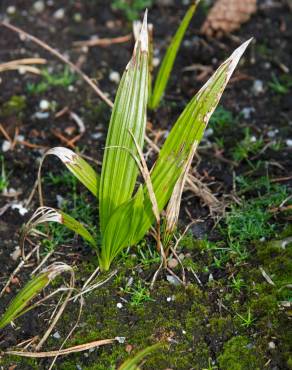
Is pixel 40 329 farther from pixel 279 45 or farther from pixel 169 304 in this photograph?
pixel 279 45

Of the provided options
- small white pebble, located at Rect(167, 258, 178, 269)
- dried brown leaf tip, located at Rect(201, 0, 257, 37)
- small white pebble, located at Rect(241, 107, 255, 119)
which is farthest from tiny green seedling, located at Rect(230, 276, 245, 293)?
dried brown leaf tip, located at Rect(201, 0, 257, 37)

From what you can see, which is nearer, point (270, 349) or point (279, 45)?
point (270, 349)

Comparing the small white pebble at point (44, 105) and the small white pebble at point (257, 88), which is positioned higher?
the small white pebble at point (44, 105)

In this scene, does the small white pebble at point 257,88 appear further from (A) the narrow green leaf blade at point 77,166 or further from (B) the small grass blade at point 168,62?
(A) the narrow green leaf blade at point 77,166

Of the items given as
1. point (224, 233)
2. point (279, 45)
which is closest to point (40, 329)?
point (224, 233)

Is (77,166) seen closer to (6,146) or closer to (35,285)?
(35,285)

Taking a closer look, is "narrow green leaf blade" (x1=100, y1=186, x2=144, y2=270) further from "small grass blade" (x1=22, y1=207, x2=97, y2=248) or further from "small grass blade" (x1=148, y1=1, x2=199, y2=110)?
"small grass blade" (x1=148, y1=1, x2=199, y2=110)

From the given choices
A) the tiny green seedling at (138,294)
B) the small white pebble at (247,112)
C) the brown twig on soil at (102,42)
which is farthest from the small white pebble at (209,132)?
the tiny green seedling at (138,294)
